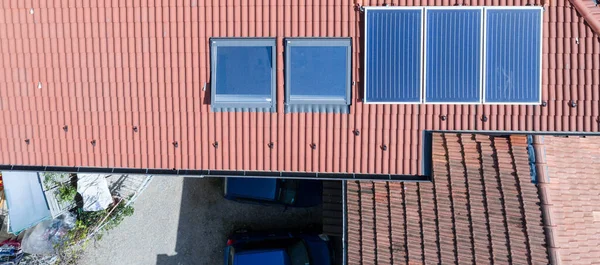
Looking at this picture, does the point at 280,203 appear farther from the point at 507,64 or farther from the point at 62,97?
the point at 507,64

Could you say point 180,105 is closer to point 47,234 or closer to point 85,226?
point 85,226

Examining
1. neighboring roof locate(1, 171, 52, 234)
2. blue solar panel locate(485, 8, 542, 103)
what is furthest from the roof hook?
neighboring roof locate(1, 171, 52, 234)

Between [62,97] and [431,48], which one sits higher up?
[431,48]

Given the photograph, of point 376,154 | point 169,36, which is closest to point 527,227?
point 376,154

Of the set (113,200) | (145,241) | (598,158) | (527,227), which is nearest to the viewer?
(527,227)

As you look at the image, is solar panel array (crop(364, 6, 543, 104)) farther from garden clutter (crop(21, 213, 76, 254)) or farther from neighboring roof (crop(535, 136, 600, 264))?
garden clutter (crop(21, 213, 76, 254))

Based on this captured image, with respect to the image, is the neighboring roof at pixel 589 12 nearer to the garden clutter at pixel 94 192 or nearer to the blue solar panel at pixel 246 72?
the blue solar panel at pixel 246 72

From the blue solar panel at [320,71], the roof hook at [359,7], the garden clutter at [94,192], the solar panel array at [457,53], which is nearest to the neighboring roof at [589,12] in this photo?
the solar panel array at [457,53]
